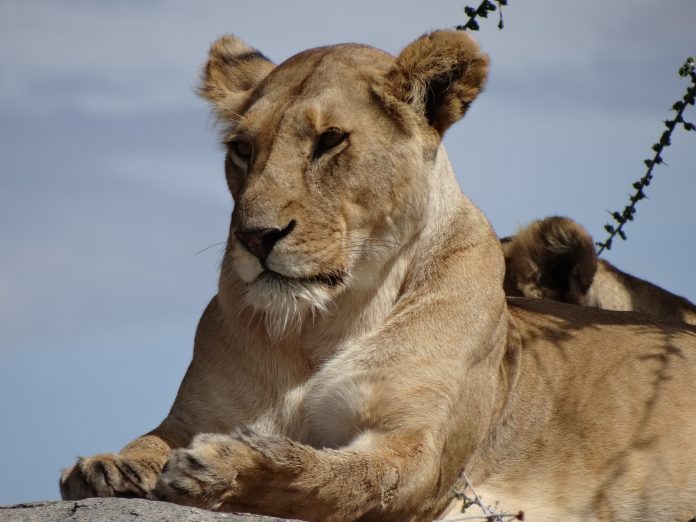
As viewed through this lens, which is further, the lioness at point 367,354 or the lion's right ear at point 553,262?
the lion's right ear at point 553,262

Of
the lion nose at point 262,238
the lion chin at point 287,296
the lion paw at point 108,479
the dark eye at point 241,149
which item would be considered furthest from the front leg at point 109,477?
the dark eye at point 241,149

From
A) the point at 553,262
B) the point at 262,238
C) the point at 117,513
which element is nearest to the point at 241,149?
the point at 262,238

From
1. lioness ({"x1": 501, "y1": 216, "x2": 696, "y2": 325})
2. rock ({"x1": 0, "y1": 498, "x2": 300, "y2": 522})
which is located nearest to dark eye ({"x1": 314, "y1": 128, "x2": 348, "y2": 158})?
rock ({"x1": 0, "y1": 498, "x2": 300, "y2": 522})

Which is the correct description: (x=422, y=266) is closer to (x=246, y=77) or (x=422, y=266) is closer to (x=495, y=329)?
(x=495, y=329)

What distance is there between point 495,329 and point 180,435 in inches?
43.5

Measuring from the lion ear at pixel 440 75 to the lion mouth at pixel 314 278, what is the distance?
0.63 metres

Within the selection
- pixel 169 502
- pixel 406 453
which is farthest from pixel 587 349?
pixel 169 502

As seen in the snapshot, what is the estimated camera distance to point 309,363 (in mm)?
3971

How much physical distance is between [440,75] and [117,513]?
69.7 inches

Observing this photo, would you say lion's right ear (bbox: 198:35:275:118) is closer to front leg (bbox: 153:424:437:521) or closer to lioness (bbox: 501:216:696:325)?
front leg (bbox: 153:424:437:521)

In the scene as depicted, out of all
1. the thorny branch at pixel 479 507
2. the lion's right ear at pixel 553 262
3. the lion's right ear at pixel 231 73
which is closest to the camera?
the thorny branch at pixel 479 507

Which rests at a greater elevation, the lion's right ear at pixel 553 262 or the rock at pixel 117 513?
the lion's right ear at pixel 553 262

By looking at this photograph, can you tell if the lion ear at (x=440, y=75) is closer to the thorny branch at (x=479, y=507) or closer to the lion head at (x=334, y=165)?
the lion head at (x=334, y=165)

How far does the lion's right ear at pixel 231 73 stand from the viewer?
4.42 metres
